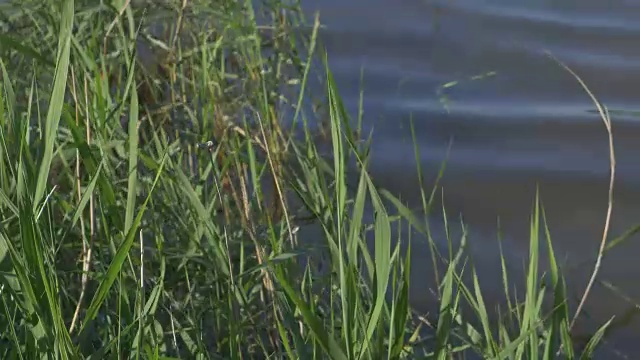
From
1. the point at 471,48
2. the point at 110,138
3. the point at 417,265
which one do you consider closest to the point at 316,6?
the point at 471,48

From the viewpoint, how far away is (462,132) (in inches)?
159

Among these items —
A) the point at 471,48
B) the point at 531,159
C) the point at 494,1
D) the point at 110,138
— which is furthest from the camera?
the point at 494,1

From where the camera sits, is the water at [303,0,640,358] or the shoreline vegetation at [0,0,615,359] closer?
the shoreline vegetation at [0,0,615,359]

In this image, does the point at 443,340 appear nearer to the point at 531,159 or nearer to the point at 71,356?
the point at 71,356

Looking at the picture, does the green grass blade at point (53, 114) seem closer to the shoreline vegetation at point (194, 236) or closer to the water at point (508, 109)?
the shoreline vegetation at point (194, 236)

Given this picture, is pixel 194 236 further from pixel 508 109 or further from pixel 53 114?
pixel 508 109

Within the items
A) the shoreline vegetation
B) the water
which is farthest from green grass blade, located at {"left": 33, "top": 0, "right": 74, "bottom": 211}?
the water

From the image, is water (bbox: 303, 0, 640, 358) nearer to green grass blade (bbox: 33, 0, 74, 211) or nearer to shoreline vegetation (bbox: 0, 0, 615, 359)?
shoreline vegetation (bbox: 0, 0, 615, 359)

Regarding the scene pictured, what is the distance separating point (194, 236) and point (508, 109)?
2356mm

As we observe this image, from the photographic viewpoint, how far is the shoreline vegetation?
1.61 m

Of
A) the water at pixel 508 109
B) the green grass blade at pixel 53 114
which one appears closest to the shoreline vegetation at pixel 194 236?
the green grass blade at pixel 53 114

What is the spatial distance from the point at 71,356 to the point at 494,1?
3973 mm

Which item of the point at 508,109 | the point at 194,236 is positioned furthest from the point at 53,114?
the point at 508,109

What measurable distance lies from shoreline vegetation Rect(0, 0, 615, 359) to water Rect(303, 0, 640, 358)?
0.61 feet
